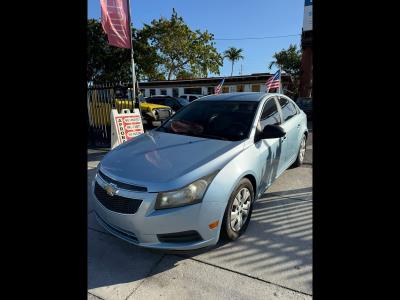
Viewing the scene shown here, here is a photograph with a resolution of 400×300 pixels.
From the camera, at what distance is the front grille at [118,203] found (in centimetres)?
250

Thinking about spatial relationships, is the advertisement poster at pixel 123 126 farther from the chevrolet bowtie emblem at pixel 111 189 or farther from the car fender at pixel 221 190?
the car fender at pixel 221 190

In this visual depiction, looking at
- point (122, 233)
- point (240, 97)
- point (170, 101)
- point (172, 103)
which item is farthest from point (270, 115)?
point (170, 101)

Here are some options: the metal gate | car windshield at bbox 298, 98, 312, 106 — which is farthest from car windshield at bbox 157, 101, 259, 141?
car windshield at bbox 298, 98, 312, 106

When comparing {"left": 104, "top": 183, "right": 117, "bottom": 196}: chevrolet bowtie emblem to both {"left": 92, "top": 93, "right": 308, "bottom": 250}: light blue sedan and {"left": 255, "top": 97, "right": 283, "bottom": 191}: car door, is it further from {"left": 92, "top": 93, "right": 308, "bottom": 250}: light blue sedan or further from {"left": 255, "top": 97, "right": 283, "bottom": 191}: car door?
{"left": 255, "top": 97, "right": 283, "bottom": 191}: car door

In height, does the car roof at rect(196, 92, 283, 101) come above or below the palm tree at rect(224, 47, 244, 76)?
below

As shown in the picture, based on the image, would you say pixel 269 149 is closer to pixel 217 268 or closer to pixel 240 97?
pixel 240 97

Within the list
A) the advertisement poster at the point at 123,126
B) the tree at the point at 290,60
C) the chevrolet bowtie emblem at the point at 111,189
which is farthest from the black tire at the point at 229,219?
the tree at the point at 290,60

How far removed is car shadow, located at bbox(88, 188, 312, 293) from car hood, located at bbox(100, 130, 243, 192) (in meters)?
0.67

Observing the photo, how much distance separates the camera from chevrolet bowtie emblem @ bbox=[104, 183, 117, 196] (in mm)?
2633

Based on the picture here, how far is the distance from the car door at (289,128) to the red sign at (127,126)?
12.0 ft
